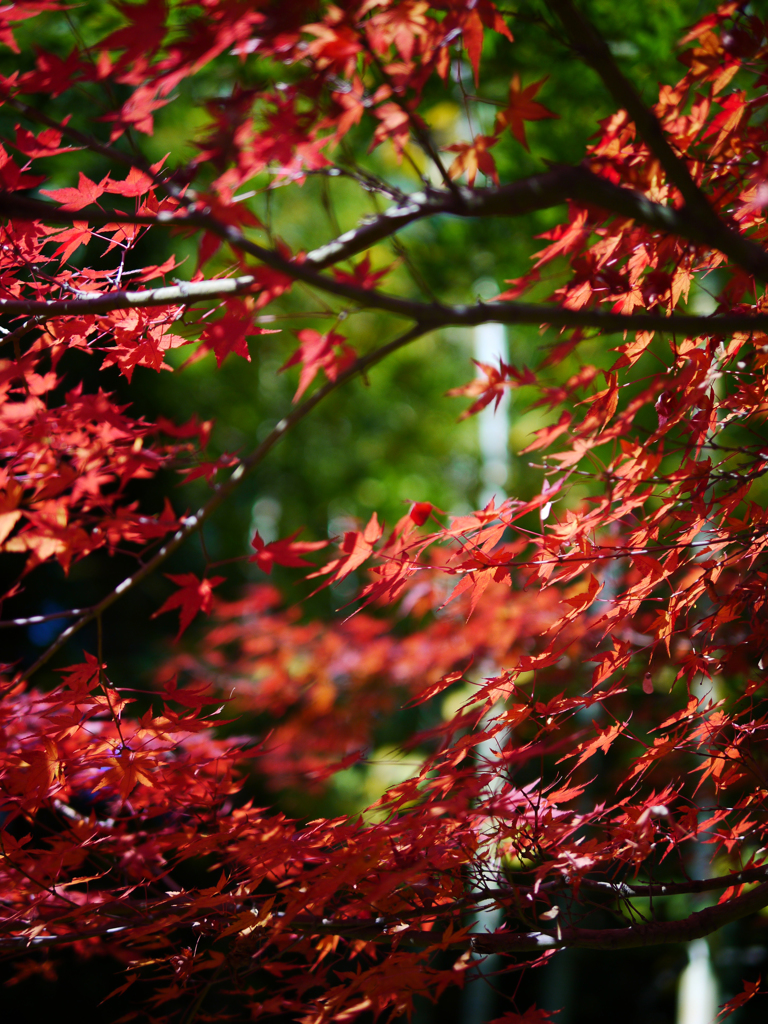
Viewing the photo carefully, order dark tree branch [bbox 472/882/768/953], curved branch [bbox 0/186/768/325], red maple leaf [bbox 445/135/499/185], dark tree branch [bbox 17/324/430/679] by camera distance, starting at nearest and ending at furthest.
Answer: curved branch [bbox 0/186/768/325], dark tree branch [bbox 17/324/430/679], red maple leaf [bbox 445/135/499/185], dark tree branch [bbox 472/882/768/953]

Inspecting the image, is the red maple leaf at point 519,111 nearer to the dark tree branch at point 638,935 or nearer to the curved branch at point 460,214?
the curved branch at point 460,214

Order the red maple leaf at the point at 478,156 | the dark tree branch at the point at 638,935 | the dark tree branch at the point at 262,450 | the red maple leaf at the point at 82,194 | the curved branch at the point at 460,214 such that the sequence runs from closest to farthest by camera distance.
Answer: the curved branch at the point at 460,214, the dark tree branch at the point at 262,450, the red maple leaf at the point at 478,156, the dark tree branch at the point at 638,935, the red maple leaf at the point at 82,194

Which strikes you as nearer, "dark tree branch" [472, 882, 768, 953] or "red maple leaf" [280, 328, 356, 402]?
"red maple leaf" [280, 328, 356, 402]

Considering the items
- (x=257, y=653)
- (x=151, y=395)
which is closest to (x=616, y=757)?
(x=257, y=653)

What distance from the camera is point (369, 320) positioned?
6840 millimetres

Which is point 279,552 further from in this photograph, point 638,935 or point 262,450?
point 638,935

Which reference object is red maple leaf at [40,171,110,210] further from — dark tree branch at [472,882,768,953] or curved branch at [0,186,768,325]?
dark tree branch at [472,882,768,953]

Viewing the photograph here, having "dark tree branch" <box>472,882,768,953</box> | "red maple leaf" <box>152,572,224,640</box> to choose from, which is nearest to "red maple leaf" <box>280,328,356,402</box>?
"red maple leaf" <box>152,572,224,640</box>

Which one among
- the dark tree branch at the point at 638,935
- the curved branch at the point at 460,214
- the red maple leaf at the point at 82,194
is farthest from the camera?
the red maple leaf at the point at 82,194

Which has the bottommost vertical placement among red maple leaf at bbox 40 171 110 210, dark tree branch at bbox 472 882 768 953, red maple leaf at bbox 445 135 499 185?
dark tree branch at bbox 472 882 768 953

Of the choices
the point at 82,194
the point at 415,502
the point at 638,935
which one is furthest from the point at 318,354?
the point at 638,935

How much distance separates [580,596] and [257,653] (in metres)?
3.50

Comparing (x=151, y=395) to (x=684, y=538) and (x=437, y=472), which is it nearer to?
(x=437, y=472)

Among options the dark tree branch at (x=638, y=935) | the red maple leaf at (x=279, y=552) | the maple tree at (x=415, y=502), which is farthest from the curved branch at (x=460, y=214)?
the dark tree branch at (x=638, y=935)
